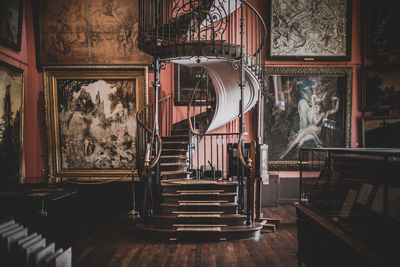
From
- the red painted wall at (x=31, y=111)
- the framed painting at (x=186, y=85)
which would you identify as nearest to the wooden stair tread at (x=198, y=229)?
the framed painting at (x=186, y=85)

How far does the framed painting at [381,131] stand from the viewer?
5.59 meters

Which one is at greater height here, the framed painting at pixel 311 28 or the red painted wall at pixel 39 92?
the framed painting at pixel 311 28

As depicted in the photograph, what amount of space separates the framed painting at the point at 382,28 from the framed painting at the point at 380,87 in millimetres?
342

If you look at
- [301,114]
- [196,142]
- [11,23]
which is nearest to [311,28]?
[301,114]

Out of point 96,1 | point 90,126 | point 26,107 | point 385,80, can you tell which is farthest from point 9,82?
point 385,80

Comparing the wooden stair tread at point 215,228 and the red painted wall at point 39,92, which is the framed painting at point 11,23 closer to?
the red painted wall at point 39,92

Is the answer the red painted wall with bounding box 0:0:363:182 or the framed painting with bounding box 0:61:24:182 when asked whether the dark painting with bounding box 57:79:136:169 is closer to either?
the red painted wall with bounding box 0:0:363:182

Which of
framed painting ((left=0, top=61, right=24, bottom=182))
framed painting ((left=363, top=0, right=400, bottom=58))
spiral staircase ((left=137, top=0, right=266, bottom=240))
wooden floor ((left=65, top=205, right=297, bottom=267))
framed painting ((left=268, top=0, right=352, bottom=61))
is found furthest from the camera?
framed painting ((left=268, top=0, right=352, bottom=61))

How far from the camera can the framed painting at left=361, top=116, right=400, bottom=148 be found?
559 centimetres

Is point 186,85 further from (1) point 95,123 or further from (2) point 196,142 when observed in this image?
(1) point 95,123

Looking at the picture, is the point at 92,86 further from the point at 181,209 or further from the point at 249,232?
the point at 249,232

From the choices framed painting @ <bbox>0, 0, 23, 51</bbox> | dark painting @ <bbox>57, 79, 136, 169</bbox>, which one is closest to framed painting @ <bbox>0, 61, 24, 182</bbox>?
framed painting @ <bbox>0, 0, 23, 51</bbox>

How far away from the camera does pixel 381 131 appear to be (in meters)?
5.80

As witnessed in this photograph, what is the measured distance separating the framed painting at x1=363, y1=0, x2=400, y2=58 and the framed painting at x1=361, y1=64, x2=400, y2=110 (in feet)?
1.12
